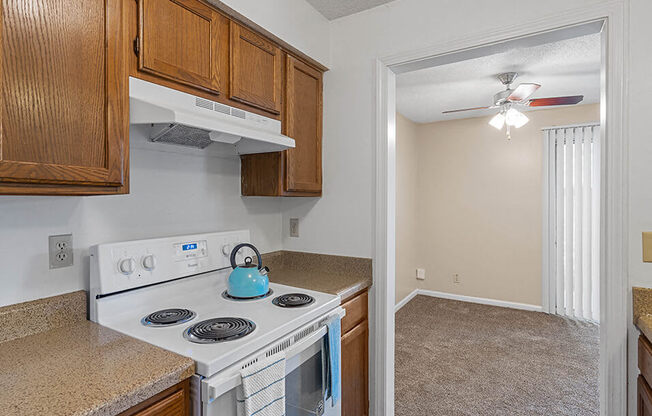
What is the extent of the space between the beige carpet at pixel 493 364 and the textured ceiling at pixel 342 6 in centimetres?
247

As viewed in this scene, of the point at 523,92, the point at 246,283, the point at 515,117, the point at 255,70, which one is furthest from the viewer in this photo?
the point at 515,117

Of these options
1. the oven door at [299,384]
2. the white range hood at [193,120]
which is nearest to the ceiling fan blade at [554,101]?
the white range hood at [193,120]

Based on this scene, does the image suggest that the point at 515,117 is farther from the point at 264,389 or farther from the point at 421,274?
the point at 264,389

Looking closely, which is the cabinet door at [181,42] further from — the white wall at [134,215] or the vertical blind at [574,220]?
the vertical blind at [574,220]

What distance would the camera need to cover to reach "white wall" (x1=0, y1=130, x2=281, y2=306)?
45.3 inches

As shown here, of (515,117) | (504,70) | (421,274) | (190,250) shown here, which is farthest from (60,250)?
(421,274)

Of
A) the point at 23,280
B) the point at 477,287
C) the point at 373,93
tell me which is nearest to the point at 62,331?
the point at 23,280

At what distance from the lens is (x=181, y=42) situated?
1334 mm

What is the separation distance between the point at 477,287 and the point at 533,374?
74.6 inches

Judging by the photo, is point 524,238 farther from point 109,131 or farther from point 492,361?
point 109,131

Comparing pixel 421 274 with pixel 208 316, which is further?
pixel 421 274

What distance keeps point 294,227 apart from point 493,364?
2029 millimetres

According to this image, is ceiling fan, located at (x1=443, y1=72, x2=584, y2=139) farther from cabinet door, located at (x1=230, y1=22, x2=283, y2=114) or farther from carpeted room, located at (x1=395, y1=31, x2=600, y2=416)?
cabinet door, located at (x1=230, y1=22, x2=283, y2=114)

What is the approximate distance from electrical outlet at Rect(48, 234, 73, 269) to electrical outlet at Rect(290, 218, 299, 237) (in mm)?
1242
